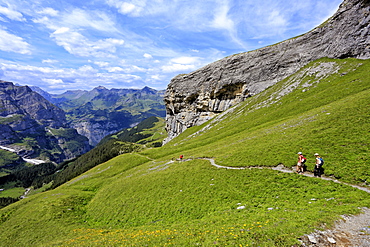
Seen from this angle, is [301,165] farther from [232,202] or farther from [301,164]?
[232,202]

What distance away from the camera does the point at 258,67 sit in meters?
92.0

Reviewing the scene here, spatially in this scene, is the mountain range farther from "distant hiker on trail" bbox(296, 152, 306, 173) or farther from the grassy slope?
"distant hiker on trail" bbox(296, 152, 306, 173)

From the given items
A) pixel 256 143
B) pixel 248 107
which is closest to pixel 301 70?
pixel 248 107

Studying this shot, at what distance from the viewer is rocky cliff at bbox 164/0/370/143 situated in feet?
212

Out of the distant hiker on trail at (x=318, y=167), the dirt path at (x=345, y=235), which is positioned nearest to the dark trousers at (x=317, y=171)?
the distant hiker on trail at (x=318, y=167)

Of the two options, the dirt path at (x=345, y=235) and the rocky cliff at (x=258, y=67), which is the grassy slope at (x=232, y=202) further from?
the rocky cliff at (x=258, y=67)

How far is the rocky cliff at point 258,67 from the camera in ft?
212

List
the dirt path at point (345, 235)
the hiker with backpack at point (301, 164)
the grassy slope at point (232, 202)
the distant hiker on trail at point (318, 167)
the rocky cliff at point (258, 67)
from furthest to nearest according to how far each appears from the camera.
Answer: the rocky cliff at point (258, 67)
the hiker with backpack at point (301, 164)
the distant hiker on trail at point (318, 167)
the grassy slope at point (232, 202)
the dirt path at point (345, 235)

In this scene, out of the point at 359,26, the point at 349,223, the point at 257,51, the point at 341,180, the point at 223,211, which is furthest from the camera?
the point at 257,51

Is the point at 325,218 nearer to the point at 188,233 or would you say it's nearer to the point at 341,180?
the point at 341,180

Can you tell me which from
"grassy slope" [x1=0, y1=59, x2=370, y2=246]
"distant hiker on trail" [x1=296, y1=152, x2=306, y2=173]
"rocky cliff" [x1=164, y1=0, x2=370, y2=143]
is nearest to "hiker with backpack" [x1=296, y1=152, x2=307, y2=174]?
"distant hiker on trail" [x1=296, y1=152, x2=306, y2=173]

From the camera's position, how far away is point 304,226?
1216 centimetres

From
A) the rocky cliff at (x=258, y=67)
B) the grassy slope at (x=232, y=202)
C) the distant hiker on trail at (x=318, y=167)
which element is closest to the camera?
the grassy slope at (x=232, y=202)

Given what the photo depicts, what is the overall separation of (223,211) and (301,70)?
8173 centimetres
